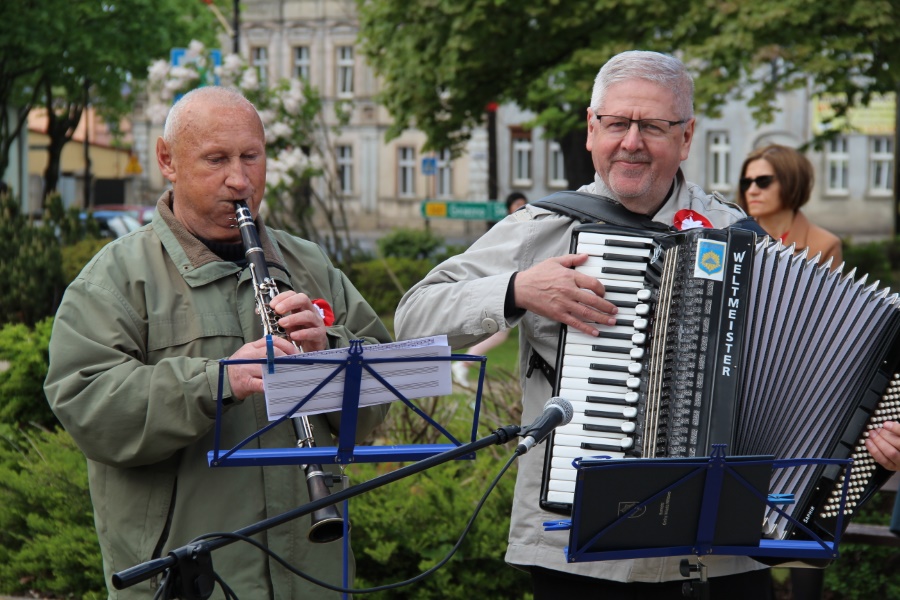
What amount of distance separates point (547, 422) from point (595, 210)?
80 cm

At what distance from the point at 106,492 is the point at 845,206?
37176mm

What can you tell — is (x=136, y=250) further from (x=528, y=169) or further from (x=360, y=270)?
(x=528, y=169)

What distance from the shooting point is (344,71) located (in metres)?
44.2

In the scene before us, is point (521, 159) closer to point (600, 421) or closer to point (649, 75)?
point (649, 75)

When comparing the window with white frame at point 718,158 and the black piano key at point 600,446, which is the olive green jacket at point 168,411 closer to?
the black piano key at point 600,446

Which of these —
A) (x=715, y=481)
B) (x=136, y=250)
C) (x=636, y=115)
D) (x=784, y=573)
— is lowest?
(x=784, y=573)

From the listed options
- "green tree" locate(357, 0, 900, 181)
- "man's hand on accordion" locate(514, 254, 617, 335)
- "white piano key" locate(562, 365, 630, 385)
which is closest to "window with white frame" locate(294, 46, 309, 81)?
"green tree" locate(357, 0, 900, 181)

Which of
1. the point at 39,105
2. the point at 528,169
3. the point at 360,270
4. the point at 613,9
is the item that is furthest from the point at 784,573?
the point at 528,169

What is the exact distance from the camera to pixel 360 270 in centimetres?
1620

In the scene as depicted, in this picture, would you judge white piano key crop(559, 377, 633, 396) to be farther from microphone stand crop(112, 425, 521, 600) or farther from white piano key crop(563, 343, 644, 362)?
microphone stand crop(112, 425, 521, 600)

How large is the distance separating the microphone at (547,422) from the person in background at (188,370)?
673 millimetres

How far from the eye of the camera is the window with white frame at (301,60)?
44.5m

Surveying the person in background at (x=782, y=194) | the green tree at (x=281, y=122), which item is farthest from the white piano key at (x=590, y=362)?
the green tree at (x=281, y=122)

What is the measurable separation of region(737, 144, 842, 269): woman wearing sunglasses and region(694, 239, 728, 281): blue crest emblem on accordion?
10.0 feet
